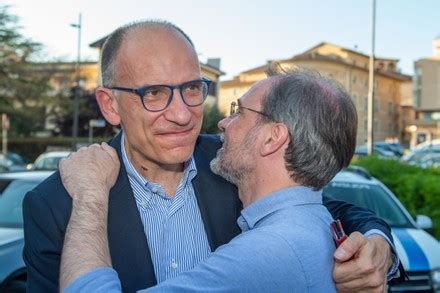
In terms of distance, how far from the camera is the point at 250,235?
1.88 meters

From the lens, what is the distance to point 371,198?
7.63 meters

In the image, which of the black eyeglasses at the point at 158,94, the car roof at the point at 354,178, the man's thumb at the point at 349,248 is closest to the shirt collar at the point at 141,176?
the black eyeglasses at the point at 158,94

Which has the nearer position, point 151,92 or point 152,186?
point 151,92

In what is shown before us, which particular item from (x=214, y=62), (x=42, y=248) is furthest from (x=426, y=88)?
(x=42, y=248)

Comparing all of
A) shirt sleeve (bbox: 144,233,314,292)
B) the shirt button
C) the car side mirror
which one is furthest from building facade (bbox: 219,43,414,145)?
shirt sleeve (bbox: 144,233,314,292)

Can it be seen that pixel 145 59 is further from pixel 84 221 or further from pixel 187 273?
pixel 187 273

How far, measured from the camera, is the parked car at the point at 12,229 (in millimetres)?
5402

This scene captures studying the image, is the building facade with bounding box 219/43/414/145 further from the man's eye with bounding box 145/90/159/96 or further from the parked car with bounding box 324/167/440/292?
the man's eye with bounding box 145/90/159/96

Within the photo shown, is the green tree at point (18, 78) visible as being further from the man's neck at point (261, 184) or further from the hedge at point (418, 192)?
the man's neck at point (261, 184)

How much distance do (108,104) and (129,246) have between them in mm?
624

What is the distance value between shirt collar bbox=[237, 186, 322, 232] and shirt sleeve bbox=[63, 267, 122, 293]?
1.75 feet

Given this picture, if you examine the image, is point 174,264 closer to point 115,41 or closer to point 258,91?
point 258,91

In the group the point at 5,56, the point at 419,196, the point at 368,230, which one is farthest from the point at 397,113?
the point at 368,230

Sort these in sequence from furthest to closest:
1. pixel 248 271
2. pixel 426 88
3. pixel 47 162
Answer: pixel 426 88 < pixel 47 162 < pixel 248 271
